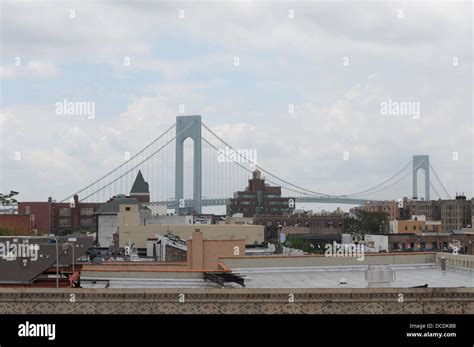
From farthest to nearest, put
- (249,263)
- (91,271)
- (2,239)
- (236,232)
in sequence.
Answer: (236,232) → (249,263) → (91,271) → (2,239)

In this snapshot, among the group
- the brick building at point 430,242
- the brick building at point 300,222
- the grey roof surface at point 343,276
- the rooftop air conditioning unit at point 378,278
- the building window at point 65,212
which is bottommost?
the brick building at point 430,242

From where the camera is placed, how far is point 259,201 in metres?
186

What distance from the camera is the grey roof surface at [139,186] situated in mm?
153250

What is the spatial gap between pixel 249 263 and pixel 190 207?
141m

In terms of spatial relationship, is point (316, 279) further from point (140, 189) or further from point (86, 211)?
point (140, 189)

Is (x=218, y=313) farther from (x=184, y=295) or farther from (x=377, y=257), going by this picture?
(x=377, y=257)

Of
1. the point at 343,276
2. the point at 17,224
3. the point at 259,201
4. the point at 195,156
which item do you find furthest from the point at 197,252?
the point at 259,201

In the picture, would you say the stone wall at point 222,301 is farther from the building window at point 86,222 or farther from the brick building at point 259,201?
the brick building at point 259,201

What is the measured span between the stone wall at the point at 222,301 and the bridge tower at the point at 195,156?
445ft

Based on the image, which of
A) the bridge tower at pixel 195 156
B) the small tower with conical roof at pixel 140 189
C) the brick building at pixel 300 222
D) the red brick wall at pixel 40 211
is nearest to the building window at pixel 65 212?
the red brick wall at pixel 40 211

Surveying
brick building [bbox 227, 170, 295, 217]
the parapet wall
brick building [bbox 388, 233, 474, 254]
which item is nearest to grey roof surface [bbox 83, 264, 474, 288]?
the parapet wall

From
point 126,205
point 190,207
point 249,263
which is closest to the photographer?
point 249,263
